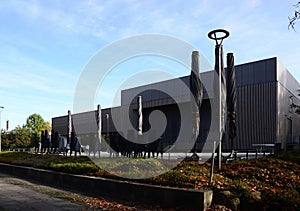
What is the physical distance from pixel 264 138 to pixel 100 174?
17.3 metres

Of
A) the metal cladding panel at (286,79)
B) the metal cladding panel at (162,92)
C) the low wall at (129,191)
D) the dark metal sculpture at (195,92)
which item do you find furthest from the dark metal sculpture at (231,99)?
the metal cladding panel at (162,92)

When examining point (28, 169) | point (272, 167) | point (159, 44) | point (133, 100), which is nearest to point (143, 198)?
point (272, 167)

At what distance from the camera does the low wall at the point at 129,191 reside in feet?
18.2

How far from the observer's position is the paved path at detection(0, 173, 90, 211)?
6027 mm

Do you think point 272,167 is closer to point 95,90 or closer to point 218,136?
point 218,136

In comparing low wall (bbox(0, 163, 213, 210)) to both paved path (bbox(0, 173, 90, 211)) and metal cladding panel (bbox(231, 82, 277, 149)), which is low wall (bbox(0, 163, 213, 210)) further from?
metal cladding panel (bbox(231, 82, 277, 149))

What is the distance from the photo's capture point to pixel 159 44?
891 centimetres

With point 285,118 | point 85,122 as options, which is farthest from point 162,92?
point 285,118

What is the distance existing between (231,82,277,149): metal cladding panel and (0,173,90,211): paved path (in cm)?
1803

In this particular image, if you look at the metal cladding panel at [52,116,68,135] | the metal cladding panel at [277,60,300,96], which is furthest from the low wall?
the metal cladding panel at [52,116,68,135]

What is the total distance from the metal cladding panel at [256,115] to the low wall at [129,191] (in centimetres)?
1701

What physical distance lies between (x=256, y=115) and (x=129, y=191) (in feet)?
61.4

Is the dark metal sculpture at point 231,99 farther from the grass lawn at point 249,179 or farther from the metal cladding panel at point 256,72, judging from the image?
the metal cladding panel at point 256,72

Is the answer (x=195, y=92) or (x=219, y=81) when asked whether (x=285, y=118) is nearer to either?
(x=195, y=92)
